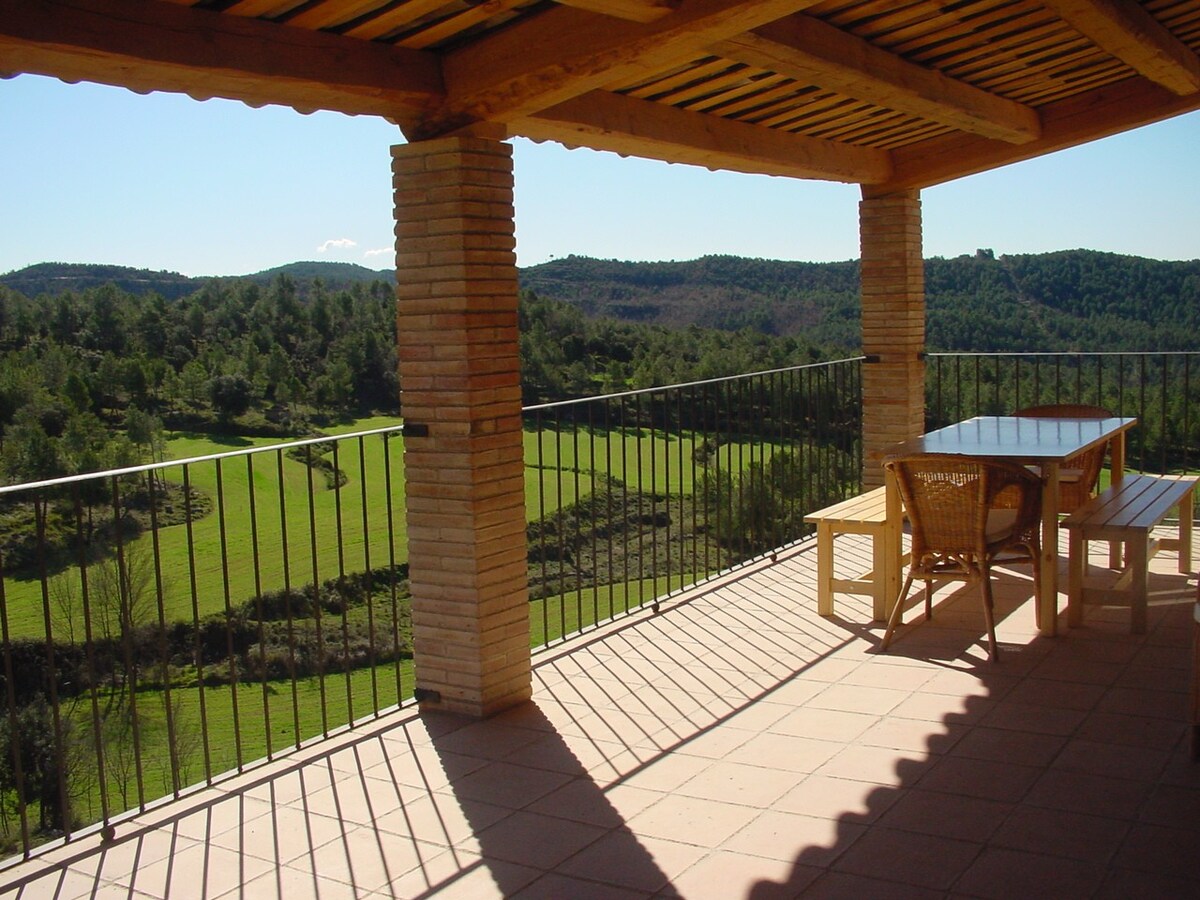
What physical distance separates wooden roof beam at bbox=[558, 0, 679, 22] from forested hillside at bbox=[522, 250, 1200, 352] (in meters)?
17.9

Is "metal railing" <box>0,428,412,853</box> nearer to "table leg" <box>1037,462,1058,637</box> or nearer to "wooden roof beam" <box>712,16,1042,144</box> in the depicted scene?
"wooden roof beam" <box>712,16,1042,144</box>

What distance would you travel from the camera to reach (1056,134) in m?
6.70

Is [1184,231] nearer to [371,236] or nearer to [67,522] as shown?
[67,522]

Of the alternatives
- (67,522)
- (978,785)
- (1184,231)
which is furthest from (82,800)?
(1184,231)

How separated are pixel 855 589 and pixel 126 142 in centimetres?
4344

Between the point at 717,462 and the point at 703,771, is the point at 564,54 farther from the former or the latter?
the point at 717,462

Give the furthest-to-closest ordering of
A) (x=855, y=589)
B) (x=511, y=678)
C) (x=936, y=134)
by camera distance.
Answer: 1. (x=936, y=134)
2. (x=855, y=589)
3. (x=511, y=678)

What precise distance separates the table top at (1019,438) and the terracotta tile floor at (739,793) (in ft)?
2.83

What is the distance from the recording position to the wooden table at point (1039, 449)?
16.4 ft

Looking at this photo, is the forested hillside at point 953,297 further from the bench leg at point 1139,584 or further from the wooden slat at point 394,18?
the wooden slat at point 394,18

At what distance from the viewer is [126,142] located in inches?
1662

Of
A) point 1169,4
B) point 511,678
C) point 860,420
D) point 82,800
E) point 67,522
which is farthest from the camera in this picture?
point 67,522

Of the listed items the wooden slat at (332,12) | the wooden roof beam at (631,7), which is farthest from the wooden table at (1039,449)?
the wooden slat at (332,12)

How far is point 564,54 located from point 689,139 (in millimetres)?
1758
